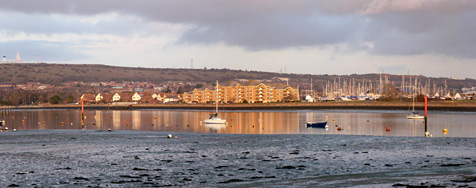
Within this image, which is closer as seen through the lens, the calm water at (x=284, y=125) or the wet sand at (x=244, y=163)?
the wet sand at (x=244, y=163)

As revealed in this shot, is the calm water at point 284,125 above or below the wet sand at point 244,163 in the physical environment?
below

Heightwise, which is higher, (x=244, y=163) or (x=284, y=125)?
(x=244, y=163)

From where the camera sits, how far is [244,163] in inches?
1221

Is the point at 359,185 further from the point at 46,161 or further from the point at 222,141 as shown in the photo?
the point at 222,141

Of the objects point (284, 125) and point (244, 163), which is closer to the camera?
point (244, 163)

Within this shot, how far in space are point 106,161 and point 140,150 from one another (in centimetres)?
640

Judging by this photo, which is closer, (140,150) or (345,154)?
(345,154)

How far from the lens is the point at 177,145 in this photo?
42.8 metres

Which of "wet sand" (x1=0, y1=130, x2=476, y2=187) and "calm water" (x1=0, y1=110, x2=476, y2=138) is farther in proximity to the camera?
"calm water" (x1=0, y1=110, x2=476, y2=138)

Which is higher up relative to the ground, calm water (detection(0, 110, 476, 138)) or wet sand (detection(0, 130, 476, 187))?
wet sand (detection(0, 130, 476, 187))

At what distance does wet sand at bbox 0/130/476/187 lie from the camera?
24859mm

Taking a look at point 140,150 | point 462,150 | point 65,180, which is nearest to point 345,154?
point 462,150

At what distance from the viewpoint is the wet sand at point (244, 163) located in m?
24.9

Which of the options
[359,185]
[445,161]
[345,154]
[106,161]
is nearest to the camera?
[359,185]
